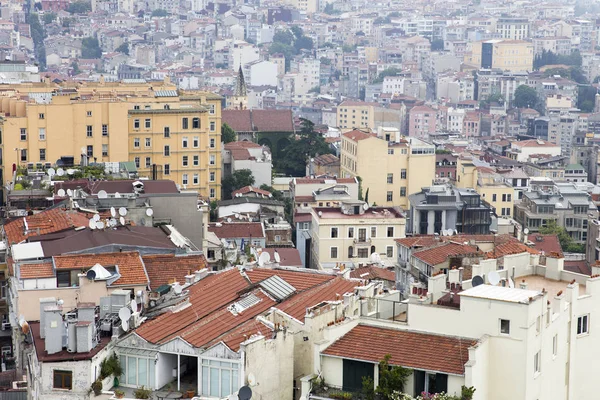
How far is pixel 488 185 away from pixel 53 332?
47.5 metres

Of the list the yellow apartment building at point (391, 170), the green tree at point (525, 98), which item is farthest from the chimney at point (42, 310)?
the green tree at point (525, 98)

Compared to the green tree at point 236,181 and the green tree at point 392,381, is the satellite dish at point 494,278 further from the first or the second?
the green tree at point 236,181

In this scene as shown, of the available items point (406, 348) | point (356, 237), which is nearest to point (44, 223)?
point (406, 348)

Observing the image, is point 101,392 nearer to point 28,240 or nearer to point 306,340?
point 306,340

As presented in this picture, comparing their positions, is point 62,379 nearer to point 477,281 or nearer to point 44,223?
point 477,281

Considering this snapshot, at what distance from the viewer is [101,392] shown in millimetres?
16000

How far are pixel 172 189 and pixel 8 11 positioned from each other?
142 m

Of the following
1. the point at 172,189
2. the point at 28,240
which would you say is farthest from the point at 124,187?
the point at 28,240

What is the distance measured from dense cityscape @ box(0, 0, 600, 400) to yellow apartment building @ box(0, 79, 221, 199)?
0.25 ft

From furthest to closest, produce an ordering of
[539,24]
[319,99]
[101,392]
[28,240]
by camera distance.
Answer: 1. [539,24]
2. [319,99]
3. [28,240]
4. [101,392]

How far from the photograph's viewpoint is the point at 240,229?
1686 inches

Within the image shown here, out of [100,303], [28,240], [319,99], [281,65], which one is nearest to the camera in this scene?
[100,303]

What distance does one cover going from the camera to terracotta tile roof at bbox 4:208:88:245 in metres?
24.7

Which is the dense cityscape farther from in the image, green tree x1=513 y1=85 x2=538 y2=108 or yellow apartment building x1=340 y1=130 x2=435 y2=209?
green tree x1=513 y1=85 x2=538 y2=108
